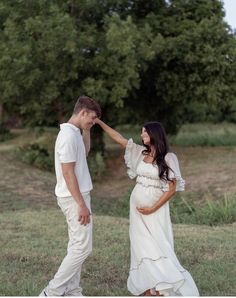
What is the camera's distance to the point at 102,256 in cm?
717

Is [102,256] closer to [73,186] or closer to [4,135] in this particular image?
[73,186]

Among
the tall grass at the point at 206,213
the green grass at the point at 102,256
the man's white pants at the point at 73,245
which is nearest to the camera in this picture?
the man's white pants at the point at 73,245

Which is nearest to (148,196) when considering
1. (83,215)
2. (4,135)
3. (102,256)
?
(83,215)

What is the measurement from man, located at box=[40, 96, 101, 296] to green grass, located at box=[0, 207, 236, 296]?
65cm

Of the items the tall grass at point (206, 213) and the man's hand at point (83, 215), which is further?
the tall grass at point (206, 213)

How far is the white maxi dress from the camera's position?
5.48 metres

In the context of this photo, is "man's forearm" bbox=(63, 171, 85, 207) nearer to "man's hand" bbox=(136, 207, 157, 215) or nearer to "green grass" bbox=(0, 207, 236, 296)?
"man's hand" bbox=(136, 207, 157, 215)

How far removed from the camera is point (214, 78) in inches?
731

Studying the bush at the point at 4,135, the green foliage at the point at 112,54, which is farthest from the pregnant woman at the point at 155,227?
the bush at the point at 4,135

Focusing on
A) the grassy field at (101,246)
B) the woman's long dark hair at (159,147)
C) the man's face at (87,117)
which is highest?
the man's face at (87,117)

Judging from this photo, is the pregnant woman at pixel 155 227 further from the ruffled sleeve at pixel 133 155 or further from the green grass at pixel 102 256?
the green grass at pixel 102 256

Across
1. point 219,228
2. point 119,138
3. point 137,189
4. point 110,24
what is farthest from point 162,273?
point 110,24

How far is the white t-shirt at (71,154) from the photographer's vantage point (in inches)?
200

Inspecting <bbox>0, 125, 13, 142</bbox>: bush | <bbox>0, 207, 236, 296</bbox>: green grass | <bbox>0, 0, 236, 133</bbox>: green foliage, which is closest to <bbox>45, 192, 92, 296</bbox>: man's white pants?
<bbox>0, 207, 236, 296</bbox>: green grass
